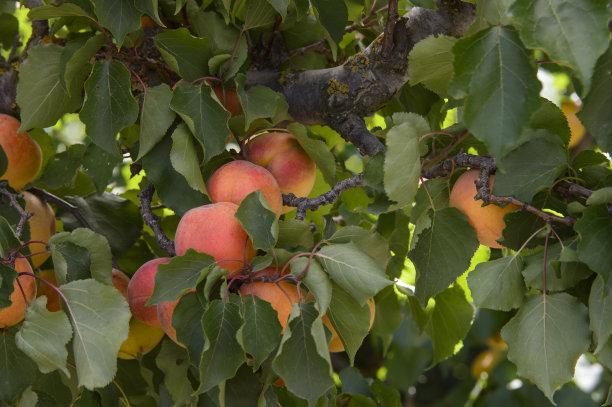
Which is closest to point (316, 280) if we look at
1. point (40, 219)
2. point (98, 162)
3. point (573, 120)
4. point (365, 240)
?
point (365, 240)

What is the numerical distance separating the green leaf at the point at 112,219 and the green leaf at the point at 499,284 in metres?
0.65

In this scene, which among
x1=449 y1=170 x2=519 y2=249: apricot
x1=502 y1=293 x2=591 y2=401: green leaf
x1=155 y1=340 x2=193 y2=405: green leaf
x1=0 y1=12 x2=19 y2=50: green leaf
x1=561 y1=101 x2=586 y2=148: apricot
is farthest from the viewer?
x1=561 y1=101 x2=586 y2=148: apricot

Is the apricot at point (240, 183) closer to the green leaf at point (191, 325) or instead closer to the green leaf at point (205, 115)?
the green leaf at point (205, 115)

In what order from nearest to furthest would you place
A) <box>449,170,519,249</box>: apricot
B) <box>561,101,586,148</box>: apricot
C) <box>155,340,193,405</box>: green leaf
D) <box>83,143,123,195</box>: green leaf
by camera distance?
<box>449,170,519,249</box>: apricot
<box>155,340,193,405</box>: green leaf
<box>83,143,123,195</box>: green leaf
<box>561,101,586,148</box>: apricot

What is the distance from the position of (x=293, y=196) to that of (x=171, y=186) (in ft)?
0.53

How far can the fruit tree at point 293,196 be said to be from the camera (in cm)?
67

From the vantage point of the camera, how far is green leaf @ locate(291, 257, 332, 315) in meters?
0.71

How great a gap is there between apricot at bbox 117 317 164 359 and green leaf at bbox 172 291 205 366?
0.85ft

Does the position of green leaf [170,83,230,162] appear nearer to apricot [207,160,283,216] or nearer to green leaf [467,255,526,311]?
apricot [207,160,283,216]

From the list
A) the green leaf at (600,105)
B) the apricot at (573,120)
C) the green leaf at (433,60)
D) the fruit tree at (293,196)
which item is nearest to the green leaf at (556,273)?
the fruit tree at (293,196)

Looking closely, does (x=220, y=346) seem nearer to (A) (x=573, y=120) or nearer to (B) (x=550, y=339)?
(B) (x=550, y=339)

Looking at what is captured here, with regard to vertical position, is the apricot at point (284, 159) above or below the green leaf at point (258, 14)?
below

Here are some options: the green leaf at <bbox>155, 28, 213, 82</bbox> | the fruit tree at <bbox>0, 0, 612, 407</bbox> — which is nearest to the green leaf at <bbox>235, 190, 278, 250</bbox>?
the fruit tree at <bbox>0, 0, 612, 407</bbox>

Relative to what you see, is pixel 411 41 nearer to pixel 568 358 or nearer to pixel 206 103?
pixel 206 103
